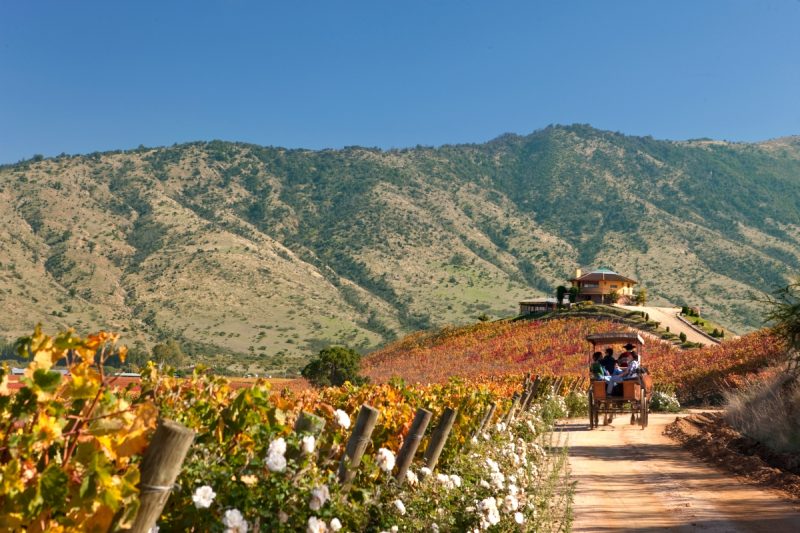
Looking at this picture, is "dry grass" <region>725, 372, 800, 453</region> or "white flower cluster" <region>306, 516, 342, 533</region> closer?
"white flower cluster" <region>306, 516, 342, 533</region>

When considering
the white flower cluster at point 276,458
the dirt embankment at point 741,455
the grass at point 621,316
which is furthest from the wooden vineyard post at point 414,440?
the grass at point 621,316

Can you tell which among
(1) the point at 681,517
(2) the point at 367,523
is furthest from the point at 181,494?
(1) the point at 681,517

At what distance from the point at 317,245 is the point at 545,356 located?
3799 inches

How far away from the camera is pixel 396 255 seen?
131 m

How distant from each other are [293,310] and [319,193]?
7307 centimetres

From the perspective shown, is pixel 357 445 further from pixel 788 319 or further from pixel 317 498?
pixel 788 319

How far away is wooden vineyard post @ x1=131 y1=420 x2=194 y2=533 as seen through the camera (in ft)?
9.14

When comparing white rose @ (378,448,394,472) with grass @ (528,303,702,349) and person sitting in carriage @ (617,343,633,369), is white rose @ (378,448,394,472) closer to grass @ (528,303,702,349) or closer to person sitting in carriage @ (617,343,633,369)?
person sitting in carriage @ (617,343,633,369)

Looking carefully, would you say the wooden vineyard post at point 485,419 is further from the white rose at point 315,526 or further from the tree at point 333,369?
the tree at point 333,369

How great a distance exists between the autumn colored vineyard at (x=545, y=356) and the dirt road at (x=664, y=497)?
41.6ft

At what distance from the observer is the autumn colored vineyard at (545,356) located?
30031 mm

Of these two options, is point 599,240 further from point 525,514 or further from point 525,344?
point 525,514

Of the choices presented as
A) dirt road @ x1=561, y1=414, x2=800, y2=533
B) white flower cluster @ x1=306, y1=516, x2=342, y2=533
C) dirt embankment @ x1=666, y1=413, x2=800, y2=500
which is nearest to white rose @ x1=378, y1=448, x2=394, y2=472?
white flower cluster @ x1=306, y1=516, x2=342, y2=533

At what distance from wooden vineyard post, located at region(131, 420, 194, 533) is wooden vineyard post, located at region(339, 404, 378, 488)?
2.10 m
